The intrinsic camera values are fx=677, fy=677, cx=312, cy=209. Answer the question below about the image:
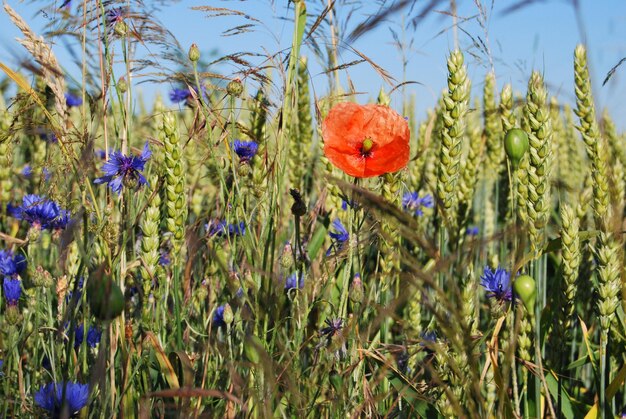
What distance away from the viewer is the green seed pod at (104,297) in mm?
782

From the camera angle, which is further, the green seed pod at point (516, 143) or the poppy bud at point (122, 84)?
the poppy bud at point (122, 84)

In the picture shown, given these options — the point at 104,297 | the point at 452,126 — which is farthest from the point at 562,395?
the point at 104,297

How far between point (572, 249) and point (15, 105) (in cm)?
123

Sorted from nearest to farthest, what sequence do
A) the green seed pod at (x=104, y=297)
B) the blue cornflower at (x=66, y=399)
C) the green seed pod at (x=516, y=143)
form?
1. the green seed pod at (x=104, y=297)
2. the blue cornflower at (x=66, y=399)
3. the green seed pod at (x=516, y=143)

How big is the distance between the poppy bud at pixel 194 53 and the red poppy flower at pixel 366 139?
29 centimetres

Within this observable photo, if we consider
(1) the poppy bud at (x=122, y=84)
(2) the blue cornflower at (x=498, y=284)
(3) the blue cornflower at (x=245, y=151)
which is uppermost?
(1) the poppy bud at (x=122, y=84)

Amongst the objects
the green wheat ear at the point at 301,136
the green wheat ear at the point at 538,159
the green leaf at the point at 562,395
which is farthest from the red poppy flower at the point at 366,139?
the green wheat ear at the point at 301,136

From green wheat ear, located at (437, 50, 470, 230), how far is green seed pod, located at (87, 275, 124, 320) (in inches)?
30.7

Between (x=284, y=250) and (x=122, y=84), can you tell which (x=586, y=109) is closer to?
(x=284, y=250)

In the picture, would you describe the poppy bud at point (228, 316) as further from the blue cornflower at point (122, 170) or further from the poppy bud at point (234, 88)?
the poppy bud at point (234, 88)

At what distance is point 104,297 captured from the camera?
80 centimetres

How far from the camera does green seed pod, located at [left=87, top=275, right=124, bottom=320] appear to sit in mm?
782

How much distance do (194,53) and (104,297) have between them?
2.08ft

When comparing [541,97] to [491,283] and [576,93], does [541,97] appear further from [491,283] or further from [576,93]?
[491,283]
